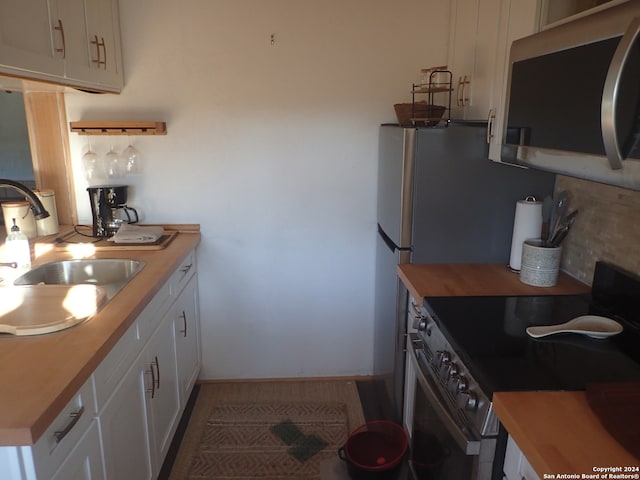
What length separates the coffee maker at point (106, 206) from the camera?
2.47 m

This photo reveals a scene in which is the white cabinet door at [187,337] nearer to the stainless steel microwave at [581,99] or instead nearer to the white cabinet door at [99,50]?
the white cabinet door at [99,50]

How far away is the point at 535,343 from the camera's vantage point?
1.37 m

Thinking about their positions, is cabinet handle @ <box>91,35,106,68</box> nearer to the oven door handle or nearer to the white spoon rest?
the oven door handle

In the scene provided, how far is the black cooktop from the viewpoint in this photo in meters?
1.19

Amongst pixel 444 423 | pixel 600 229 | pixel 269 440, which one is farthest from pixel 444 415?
pixel 269 440

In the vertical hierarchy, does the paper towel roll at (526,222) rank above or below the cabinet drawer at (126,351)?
above

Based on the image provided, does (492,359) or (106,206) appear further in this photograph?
(106,206)

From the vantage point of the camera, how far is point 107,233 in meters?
2.52

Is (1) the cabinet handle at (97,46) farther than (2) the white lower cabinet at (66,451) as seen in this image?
Yes

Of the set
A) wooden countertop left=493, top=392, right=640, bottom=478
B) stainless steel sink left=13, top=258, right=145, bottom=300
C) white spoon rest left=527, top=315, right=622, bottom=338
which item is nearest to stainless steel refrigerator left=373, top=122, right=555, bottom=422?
white spoon rest left=527, top=315, right=622, bottom=338

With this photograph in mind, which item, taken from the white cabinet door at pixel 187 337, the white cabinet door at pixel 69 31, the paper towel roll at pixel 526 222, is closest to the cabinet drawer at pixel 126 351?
the white cabinet door at pixel 187 337

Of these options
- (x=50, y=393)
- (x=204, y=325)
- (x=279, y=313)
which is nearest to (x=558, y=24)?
(x=50, y=393)

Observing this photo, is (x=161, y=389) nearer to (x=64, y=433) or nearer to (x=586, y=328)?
(x=64, y=433)

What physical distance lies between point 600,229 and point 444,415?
90 centimetres
